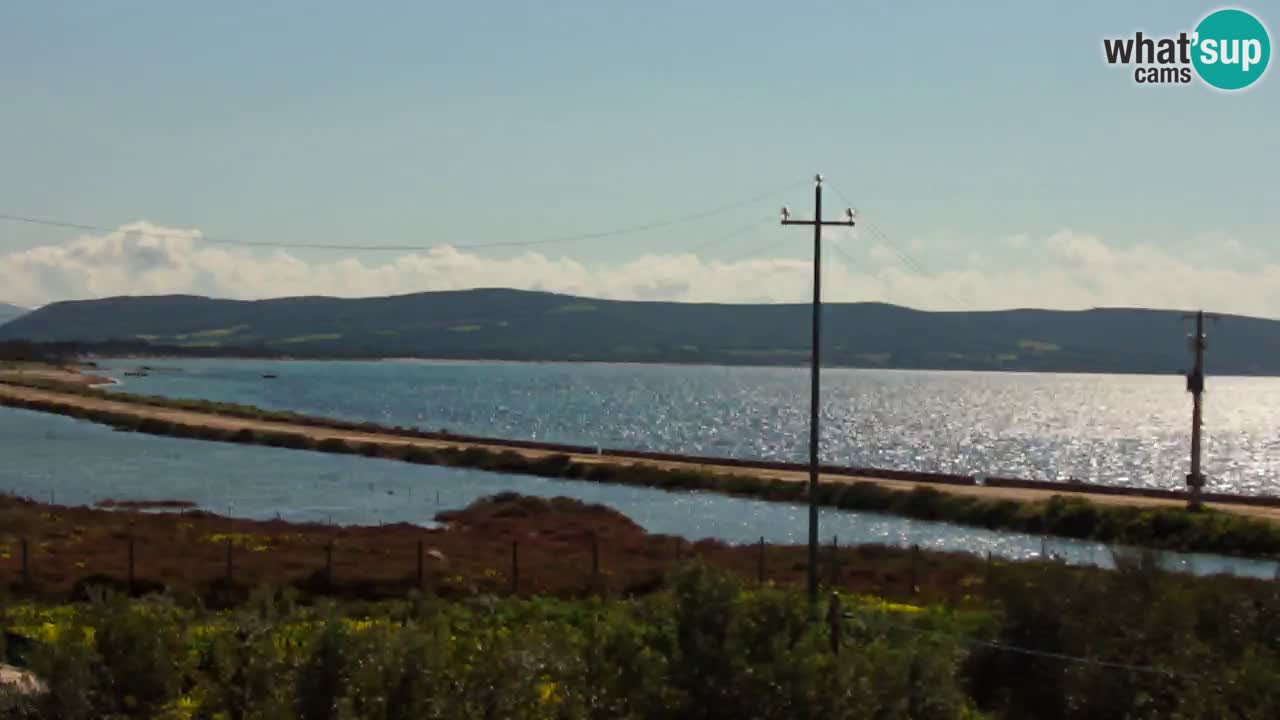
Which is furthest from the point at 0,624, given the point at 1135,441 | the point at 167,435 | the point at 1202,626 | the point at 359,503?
the point at 1135,441

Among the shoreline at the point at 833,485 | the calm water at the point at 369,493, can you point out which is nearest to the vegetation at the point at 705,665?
the shoreline at the point at 833,485

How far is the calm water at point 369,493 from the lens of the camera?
72812mm

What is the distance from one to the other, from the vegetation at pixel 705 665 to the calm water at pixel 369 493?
32.9m

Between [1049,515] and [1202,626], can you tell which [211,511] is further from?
[1202,626]

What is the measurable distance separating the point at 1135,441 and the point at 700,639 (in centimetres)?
19619

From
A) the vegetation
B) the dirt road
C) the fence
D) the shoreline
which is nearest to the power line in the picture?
the vegetation

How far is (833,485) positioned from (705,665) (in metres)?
76.6

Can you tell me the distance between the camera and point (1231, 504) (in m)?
81.9

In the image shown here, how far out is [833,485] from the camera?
92.6 meters

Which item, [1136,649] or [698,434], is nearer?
[1136,649]

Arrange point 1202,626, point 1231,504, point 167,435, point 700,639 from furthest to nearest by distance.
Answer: point 167,435 → point 1231,504 → point 1202,626 → point 700,639

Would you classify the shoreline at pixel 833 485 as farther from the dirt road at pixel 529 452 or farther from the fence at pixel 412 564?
the fence at pixel 412 564

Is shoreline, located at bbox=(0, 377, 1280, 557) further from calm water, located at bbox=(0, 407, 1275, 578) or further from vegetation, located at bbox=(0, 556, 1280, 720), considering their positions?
vegetation, located at bbox=(0, 556, 1280, 720)

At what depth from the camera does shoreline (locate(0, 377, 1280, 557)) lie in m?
69.2
